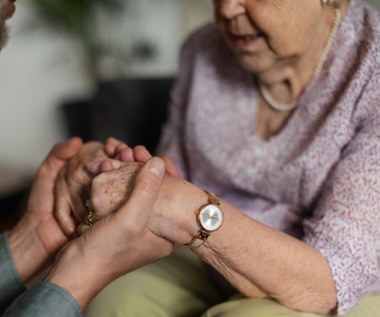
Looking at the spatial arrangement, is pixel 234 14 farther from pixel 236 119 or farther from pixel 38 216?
pixel 38 216

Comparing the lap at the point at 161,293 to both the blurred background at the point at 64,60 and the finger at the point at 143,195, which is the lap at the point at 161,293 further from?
the blurred background at the point at 64,60

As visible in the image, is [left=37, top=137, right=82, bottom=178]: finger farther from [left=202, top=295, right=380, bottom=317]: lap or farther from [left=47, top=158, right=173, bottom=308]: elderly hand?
[left=202, top=295, right=380, bottom=317]: lap

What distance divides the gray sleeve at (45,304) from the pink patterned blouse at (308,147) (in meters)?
0.45

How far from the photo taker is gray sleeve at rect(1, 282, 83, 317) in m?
0.85

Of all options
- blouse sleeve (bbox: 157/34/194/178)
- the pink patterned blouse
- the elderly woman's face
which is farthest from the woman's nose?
blouse sleeve (bbox: 157/34/194/178)

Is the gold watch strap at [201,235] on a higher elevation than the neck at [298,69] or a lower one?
lower

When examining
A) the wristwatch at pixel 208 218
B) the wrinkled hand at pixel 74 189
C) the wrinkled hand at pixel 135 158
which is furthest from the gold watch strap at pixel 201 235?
the wrinkled hand at pixel 74 189

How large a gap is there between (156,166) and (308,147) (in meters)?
0.39

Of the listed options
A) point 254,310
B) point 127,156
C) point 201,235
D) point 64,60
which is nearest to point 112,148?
point 127,156

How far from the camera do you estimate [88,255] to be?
896 mm

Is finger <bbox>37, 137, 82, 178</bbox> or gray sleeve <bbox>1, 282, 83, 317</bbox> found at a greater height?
finger <bbox>37, 137, 82, 178</bbox>

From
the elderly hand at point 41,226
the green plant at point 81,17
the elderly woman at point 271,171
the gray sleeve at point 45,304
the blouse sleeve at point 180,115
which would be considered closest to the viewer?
the gray sleeve at point 45,304

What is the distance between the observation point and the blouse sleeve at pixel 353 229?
0.98 meters

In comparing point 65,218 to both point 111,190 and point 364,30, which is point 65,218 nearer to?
point 111,190
